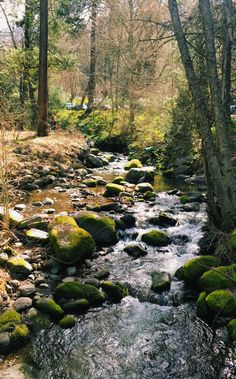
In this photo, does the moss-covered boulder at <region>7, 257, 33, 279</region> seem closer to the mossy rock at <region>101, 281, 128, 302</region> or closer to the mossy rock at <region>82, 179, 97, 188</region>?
the mossy rock at <region>101, 281, 128, 302</region>

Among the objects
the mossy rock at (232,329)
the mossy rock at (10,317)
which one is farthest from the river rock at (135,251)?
the mossy rock at (10,317)

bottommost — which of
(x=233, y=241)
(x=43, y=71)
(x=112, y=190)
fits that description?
(x=112, y=190)

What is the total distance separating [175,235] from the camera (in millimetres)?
7957

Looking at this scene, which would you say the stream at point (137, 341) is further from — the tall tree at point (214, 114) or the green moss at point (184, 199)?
the green moss at point (184, 199)

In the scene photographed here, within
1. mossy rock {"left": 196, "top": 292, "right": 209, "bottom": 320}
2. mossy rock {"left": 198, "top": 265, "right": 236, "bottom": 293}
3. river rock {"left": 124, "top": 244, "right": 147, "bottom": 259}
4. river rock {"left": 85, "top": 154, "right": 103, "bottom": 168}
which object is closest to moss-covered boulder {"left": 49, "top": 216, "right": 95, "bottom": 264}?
river rock {"left": 124, "top": 244, "right": 147, "bottom": 259}

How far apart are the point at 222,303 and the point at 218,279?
524mm

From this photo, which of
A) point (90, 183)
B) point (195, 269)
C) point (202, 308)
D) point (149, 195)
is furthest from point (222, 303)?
point (90, 183)

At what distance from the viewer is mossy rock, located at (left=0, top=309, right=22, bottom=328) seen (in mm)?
4820

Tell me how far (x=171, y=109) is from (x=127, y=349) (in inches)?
464

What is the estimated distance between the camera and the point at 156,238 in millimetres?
7578

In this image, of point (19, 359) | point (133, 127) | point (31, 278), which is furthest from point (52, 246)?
point (133, 127)

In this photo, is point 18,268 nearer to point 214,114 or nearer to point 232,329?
point 232,329

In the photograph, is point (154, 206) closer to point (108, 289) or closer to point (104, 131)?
point (108, 289)

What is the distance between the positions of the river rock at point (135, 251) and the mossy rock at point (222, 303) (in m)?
2.05
